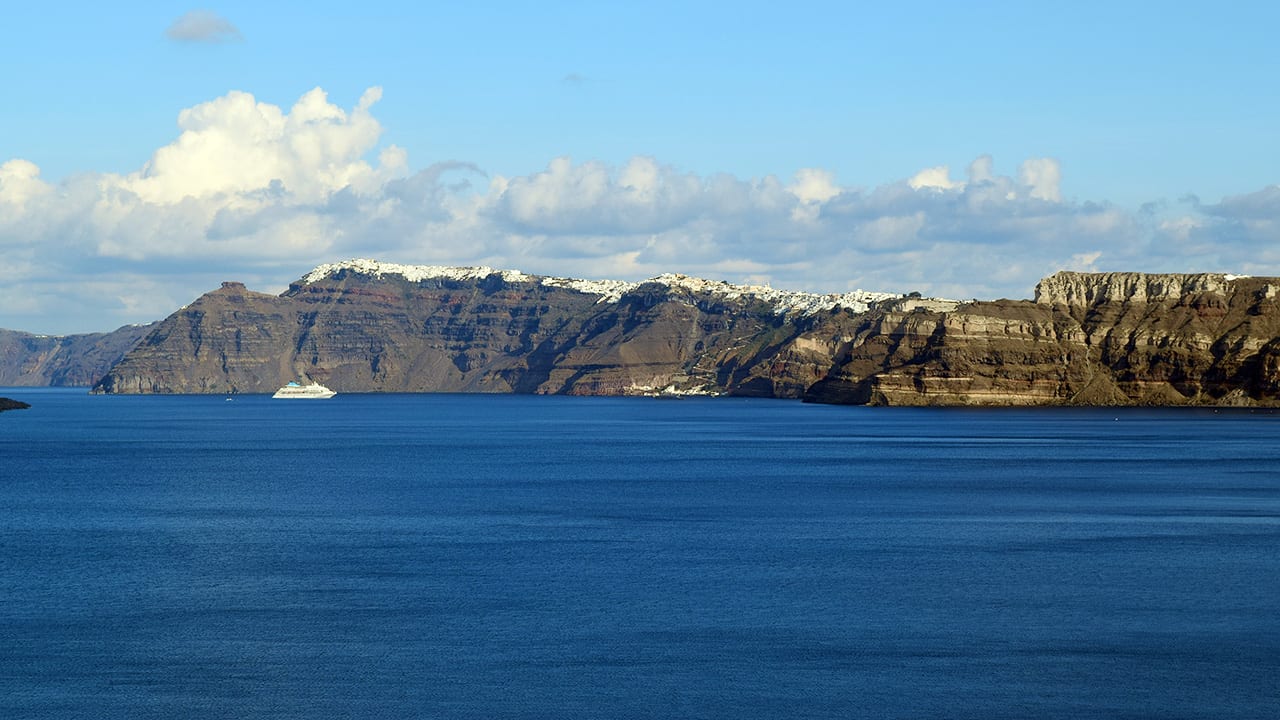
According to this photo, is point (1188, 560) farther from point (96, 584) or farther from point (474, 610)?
point (96, 584)

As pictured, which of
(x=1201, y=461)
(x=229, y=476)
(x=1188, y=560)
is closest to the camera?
(x=1188, y=560)

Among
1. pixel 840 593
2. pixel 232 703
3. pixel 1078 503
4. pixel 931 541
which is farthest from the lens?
pixel 1078 503

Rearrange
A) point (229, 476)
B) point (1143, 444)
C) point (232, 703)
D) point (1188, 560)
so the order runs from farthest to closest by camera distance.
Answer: point (1143, 444), point (229, 476), point (1188, 560), point (232, 703)

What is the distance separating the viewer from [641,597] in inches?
2041

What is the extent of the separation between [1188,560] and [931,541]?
468 inches

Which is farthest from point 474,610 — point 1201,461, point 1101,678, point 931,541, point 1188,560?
point 1201,461

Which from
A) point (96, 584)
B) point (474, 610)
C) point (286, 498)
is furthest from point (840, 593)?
point (286, 498)

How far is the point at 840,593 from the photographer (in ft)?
174

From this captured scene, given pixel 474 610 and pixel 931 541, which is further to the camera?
pixel 931 541

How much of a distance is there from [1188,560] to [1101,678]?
24141 millimetres

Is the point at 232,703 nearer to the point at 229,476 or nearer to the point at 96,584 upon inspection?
the point at 96,584

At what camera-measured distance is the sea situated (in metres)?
38.0

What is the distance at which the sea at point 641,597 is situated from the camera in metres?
38.0

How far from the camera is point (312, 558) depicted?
6222cm
